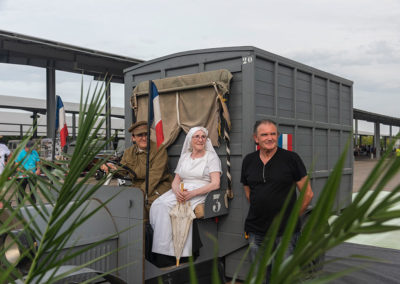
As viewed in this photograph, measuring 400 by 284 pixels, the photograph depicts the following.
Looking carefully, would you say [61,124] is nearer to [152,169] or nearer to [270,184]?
[152,169]

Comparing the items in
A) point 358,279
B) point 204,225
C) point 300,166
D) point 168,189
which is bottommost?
point 358,279

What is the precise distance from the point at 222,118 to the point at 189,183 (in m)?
0.82

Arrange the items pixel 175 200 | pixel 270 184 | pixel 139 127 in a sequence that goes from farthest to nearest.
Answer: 1. pixel 139 127
2. pixel 175 200
3. pixel 270 184

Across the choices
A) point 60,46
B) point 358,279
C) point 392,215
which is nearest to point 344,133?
point 358,279

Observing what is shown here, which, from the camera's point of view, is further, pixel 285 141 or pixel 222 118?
pixel 285 141

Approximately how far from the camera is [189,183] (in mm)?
4336

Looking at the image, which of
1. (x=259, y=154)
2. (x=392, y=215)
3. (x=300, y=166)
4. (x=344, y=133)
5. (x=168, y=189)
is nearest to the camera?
(x=392, y=215)

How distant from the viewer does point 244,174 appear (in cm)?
A: 372

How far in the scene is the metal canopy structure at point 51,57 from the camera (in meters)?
14.1

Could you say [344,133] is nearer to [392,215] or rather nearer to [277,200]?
[277,200]

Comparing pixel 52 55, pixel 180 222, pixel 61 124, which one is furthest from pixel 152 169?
pixel 52 55

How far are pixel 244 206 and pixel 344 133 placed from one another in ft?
9.27

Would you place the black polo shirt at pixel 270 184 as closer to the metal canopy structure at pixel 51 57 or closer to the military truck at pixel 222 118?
the military truck at pixel 222 118

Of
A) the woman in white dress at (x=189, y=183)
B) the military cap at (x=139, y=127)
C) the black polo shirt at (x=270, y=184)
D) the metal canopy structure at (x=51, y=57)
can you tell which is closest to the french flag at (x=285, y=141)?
the woman in white dress at (x=189, y=183)
